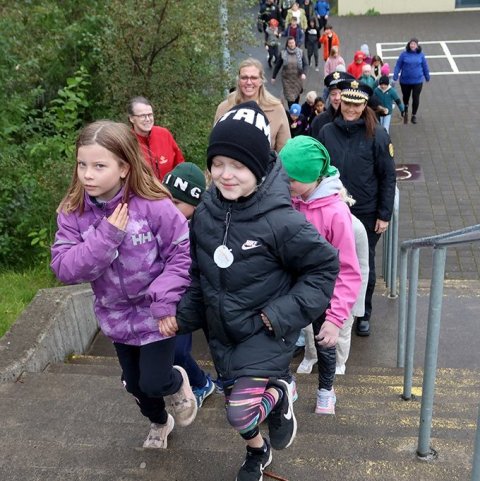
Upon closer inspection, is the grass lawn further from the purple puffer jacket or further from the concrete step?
the purple puffer jacket

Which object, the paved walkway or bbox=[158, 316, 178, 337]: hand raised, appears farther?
the paved walkway

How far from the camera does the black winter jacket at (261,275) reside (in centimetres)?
239

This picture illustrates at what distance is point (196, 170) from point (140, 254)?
999 millimetres

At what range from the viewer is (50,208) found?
6566 mm

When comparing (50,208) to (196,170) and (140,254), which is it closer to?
(196,170)

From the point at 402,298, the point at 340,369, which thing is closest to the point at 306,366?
the point at 340,369

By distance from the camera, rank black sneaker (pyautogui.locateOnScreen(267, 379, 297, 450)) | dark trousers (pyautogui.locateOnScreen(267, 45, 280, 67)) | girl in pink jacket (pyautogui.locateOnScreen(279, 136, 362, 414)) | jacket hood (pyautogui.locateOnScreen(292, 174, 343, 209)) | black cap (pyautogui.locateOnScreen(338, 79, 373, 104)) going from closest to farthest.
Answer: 1. black sneaker (pyautogui.locateOnScreen(267, 379, 297, 450))
2. girl in pink jacket (pyautogui.locateOnScreen(279, 136, 362, 414))
3. jacket hood (pyautogui.locateOnScreen(292, 174, 343, 209))
4. black cap (pyautogui.locateOnScreen(338, 79, 373, 104))
5. dark trousers (pyautogui.locateOnScreen(267, 45, 280, 67))

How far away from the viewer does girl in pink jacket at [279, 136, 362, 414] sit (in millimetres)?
3215

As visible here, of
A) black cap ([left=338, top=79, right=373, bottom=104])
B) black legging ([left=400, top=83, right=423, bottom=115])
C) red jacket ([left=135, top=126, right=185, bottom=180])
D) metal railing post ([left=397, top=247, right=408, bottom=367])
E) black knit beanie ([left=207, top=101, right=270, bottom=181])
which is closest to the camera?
black knit beanie ([left=207, top=101, right=270, bottom=181])

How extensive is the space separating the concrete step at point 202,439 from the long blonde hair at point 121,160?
110 centimetres

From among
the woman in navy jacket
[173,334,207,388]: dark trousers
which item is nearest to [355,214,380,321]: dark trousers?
[173,334,207,388]: dark trousers

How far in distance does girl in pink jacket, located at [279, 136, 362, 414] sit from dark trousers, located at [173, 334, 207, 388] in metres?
0.64

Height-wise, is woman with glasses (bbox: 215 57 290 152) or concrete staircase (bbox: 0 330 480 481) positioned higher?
woman with glasses (bbox: 215 57 290 152)

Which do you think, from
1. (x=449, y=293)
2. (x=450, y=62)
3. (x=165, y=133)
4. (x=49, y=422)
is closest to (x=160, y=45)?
(x=165, y=133)
